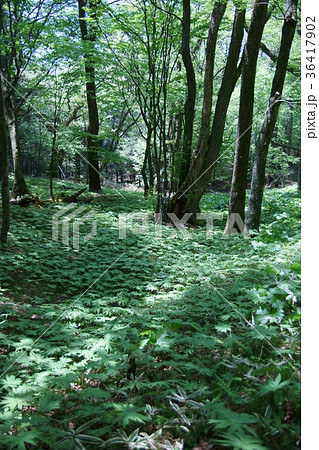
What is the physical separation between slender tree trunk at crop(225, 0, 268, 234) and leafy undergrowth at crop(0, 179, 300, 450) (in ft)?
6.33

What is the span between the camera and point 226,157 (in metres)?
17.6

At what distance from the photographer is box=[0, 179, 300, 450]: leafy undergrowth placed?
1701 mm

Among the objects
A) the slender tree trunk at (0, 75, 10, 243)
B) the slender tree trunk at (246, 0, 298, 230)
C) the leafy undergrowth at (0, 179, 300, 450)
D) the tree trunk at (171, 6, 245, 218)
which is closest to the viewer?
the leafy undergrowth at (0, 179, 300, 450)

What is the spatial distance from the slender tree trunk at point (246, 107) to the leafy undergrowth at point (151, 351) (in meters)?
1.93

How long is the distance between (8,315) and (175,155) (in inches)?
258

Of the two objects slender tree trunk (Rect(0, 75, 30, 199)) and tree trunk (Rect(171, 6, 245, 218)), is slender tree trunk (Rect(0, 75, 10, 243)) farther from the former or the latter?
tree trunk (Rect(171, 6, 245, 218))

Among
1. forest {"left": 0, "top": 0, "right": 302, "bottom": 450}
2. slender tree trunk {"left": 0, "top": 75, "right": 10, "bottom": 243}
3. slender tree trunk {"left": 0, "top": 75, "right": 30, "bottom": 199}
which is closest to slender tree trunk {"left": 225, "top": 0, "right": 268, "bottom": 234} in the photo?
forest {"left": 0, "top": 0, "right": 302, "bottom": 450}

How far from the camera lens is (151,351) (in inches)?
100.0

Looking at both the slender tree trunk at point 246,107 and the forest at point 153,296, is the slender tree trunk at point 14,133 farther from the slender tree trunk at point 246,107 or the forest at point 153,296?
the slender tree trunk at point 246,107

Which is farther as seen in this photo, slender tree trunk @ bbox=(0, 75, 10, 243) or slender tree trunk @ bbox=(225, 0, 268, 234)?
slender tree trunk @ bbox=(225, 0, 268, 234)

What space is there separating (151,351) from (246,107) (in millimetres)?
5868

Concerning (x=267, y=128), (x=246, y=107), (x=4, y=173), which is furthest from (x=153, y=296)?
(x=246, y=107)

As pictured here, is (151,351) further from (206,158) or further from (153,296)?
(206,158)

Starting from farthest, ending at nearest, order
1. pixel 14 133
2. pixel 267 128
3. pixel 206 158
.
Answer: pixel 14 133
pixel 206 158
pixel 267 128
